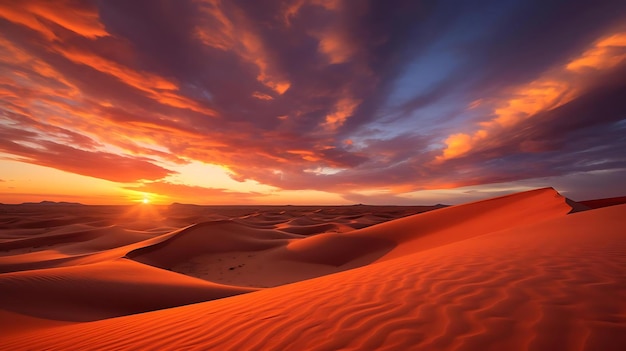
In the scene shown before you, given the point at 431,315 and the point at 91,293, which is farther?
the point at 91,293

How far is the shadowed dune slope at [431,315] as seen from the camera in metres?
2.05

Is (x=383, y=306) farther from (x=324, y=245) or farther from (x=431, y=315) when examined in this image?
(x=324, y=245)

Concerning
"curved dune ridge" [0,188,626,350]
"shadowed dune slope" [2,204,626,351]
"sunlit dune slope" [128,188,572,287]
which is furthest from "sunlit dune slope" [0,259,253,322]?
"sunlit dune slope" [128,188,572,287]

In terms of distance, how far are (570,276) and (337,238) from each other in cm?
1222

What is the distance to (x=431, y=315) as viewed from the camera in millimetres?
2480

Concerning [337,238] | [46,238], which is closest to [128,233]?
[46,238]

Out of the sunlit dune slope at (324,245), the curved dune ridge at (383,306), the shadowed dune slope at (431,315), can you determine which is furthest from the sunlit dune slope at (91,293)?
the sunlit dune slope at (324,245)

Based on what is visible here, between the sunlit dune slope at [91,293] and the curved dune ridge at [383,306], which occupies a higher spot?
the curved dune ridge at [383,306]

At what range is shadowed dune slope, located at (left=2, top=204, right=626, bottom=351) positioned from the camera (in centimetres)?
205

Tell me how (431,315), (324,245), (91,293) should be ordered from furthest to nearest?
(324,245) < (91,293) < (431,315)

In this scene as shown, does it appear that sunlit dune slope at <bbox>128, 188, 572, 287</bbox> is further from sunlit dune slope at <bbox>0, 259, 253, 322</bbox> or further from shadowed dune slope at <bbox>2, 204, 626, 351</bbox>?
shadowed dune slope at <bbox>2, 204, 626, 351</bbox>

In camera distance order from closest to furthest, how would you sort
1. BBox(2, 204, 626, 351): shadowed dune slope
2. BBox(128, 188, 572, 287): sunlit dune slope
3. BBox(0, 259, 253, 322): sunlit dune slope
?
BBox(2, 204, 626, 351): shadowed dune slope, BBox(0, 259, 253, 322): sunlit dune slope, BBox(128, 188, 572, 287): sunlit dune slope

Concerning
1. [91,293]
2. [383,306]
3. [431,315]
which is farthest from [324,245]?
[431,315]

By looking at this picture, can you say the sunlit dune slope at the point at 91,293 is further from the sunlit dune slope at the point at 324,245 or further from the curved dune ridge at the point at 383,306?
the sunlit dune slope at the point at 324,245
